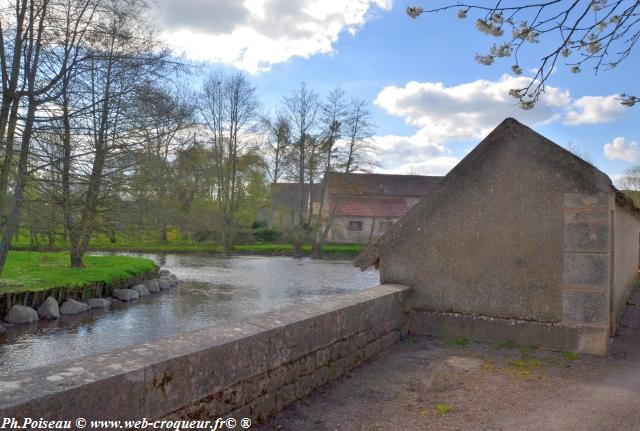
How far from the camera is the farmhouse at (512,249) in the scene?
5.49 meters

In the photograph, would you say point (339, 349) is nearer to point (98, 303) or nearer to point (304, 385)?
point (304, 385)

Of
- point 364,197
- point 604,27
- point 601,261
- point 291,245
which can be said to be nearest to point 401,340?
point 601,261

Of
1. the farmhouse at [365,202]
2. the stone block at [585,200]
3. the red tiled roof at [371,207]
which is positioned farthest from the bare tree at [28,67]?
the red tiled roof at [371,207]

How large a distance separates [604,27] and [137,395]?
4283 mm

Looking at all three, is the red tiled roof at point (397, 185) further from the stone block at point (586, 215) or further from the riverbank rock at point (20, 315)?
the stone block at point (586, 215)

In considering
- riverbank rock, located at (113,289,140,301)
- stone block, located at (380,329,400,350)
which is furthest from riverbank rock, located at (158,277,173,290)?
stone block, located at (380,329,400,350)

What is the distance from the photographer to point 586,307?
5.46 metres

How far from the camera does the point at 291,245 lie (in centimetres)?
4038

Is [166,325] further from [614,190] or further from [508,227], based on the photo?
[614,190]

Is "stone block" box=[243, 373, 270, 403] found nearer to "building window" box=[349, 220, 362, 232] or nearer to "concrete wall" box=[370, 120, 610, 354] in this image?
"concrete wall" box=[370, 120, 610, 354]

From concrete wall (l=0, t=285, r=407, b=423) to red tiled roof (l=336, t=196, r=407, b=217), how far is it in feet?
140

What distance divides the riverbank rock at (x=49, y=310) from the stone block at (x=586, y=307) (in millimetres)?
11314

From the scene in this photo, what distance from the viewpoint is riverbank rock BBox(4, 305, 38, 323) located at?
11.7 metres

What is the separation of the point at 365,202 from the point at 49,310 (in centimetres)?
3980
